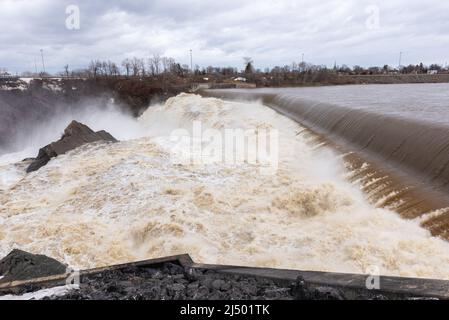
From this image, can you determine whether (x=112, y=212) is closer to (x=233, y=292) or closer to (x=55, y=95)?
(x=233, y=292)

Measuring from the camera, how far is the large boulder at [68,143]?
13664 mm

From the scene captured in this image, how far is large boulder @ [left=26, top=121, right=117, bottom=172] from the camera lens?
1366 centimetres

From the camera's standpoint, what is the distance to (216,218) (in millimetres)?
7602

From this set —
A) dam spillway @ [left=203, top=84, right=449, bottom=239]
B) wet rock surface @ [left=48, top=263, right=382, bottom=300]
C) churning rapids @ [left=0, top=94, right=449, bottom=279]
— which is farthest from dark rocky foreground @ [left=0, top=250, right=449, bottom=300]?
dam spillway @ [left=203, top=84, right=449, bottom=239]

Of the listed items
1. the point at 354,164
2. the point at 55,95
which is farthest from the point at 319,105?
the point at 55,95

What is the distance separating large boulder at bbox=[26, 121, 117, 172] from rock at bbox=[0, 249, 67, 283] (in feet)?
27.7

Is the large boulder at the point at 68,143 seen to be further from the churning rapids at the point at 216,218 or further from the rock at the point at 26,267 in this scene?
the rock at the point at 26,267

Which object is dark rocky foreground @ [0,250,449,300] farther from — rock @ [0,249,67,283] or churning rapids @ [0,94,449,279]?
churning rapids @ [0,94,449,279]

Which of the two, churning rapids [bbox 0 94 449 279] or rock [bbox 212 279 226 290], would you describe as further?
churning rapids [bbox 0 94 449 279]

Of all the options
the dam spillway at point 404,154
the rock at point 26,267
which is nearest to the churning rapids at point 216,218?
the dam spillway at point 404,154

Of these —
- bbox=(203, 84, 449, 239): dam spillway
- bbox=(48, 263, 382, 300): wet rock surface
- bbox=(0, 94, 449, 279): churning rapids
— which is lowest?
bbox=(0, 94, 449, 279): churning rapids

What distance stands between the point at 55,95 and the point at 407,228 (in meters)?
40.1

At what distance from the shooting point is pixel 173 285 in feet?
13.1

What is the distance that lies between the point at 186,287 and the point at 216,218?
3.64 meters
